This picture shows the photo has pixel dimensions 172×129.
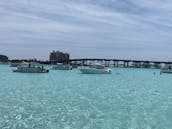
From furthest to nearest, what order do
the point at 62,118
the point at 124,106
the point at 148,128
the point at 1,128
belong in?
the point at 124,106 < the point at 62,118 < the point at 148,128 < the point at 1,128

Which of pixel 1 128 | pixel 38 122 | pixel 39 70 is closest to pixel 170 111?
pixel 38 122

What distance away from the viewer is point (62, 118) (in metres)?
26.3

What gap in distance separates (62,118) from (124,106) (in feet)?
30.7

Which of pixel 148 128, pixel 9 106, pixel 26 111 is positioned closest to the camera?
pixel 148 128

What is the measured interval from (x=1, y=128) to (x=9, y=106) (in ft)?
30.2

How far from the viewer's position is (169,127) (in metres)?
24.5

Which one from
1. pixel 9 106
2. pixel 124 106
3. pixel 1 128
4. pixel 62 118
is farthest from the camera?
pixel 124 106

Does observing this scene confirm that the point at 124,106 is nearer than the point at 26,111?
No

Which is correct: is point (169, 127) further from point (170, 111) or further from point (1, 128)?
point (1, 128)

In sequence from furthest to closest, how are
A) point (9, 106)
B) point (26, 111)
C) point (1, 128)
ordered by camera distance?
point (9, 106)
point (26, 111)
point (1, 128)

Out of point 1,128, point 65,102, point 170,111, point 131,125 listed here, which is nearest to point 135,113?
point 170,111

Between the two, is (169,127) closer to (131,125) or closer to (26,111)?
(131,125)

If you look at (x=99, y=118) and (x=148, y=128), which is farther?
(x=99, y=118)

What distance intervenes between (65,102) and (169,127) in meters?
13.2
